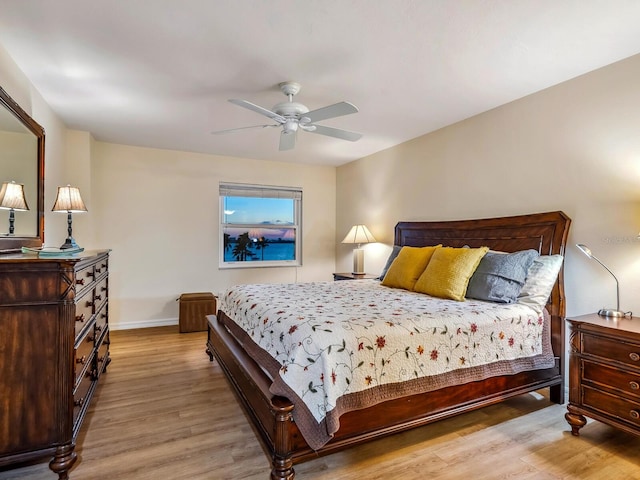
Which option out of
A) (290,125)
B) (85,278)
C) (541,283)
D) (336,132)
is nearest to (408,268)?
(541,283)

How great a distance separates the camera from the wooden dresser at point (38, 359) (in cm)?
167

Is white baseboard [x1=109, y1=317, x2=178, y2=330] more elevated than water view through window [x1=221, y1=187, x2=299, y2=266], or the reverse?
water view through window [x1=221, y1=187, x2=299, y2=266]

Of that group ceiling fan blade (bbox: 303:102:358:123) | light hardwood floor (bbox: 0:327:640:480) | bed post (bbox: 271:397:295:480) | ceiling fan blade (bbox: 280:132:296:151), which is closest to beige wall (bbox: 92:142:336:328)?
light hardwood floor (bbox: 0:327:640:480)

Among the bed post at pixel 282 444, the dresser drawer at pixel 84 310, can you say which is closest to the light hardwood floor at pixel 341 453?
the bed post at pixel 282 444

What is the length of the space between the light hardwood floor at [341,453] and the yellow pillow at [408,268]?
1159 mm

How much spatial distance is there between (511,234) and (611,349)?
3.96 ft

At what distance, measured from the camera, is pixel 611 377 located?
2055mm

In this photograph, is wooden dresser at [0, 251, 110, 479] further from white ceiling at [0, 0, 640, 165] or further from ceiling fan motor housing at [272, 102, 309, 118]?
ceiling fan motor housing at [272, 102, 309, 118]

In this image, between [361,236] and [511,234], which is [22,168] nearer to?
[361,236]

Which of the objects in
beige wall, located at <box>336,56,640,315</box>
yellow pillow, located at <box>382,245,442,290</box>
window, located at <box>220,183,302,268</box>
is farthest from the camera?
window, located at <box>220,183,302,268</box>

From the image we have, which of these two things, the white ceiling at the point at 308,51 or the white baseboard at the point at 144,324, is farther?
the white baseboard at the point at 144,324

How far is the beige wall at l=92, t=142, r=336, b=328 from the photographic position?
4.55m

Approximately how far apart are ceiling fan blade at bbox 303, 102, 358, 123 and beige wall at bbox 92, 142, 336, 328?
2.85 m

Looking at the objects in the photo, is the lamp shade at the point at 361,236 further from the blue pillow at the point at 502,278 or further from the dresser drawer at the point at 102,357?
the dresser drawer at the point at 102,357
